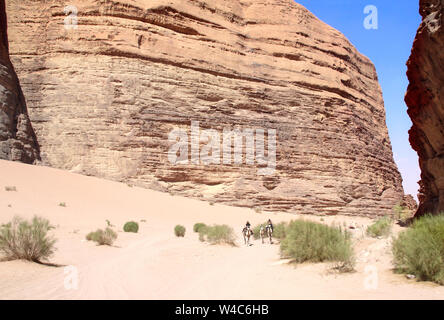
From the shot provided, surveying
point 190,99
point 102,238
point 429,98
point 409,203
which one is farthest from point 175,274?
point 409,203

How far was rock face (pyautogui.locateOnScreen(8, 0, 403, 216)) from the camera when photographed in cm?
2723

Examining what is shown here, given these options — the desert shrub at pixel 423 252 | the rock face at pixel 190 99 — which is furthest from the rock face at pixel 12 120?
the desert shrub at pixel 423 252

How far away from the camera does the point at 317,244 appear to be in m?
7.57

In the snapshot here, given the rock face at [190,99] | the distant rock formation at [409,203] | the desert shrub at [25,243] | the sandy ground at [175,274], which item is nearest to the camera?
the sandy ground at [175,274]

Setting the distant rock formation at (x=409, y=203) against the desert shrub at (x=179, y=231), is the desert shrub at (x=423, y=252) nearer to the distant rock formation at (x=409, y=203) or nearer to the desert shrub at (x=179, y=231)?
the desert shrub at (x=179, y=231)

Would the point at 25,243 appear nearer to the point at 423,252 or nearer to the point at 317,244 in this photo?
the point at 317,244

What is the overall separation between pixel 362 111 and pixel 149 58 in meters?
21.0

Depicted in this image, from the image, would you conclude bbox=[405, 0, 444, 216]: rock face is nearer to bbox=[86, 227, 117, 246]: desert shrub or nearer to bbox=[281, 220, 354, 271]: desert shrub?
bbox=[281, 220, 354, 271]: desert shrub

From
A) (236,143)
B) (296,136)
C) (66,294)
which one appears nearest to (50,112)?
(236,143)

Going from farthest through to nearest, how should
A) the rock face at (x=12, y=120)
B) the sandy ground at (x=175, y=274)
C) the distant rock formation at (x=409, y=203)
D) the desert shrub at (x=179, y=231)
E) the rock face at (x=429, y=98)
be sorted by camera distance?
the distant rock formation at (x=409, y=203) → the rock face at (x=12, y=120) → the desert shrub at (x=179, y=231) → the rock face at (x=429, y=98) → the sandy ground at (x=175, y=274)

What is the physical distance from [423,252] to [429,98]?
9.32 meters

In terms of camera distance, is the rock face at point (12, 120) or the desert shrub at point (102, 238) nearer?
the desert shrub at point (102, 238)

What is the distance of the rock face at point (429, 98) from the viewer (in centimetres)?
1178

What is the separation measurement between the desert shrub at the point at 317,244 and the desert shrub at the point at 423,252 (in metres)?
0.84
